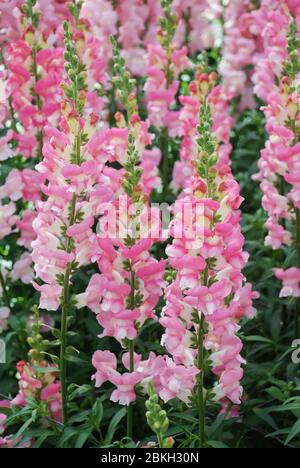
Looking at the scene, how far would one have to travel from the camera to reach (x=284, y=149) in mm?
3543

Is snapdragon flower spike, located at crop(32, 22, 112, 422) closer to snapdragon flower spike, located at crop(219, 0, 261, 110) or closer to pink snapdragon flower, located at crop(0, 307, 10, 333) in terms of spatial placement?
pink snapdragon flower, located at crop(0, 307, 10, 333)

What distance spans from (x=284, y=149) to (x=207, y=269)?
809mm

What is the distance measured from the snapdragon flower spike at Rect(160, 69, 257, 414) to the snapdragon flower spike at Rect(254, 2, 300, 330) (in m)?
0.59

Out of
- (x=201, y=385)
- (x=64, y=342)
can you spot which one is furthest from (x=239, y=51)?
(x=201, y=385)

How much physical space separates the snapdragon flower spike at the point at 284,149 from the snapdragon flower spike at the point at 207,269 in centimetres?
59

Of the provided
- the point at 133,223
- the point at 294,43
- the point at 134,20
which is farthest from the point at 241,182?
the point at 133,223

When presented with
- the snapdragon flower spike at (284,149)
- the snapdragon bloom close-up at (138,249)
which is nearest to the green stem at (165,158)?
the snapdragon bloom close-up at (138,249)

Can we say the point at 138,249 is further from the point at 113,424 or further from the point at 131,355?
the point at 113,424

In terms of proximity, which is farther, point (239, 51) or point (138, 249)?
point (239, 51)

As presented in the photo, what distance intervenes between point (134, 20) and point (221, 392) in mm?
2129
